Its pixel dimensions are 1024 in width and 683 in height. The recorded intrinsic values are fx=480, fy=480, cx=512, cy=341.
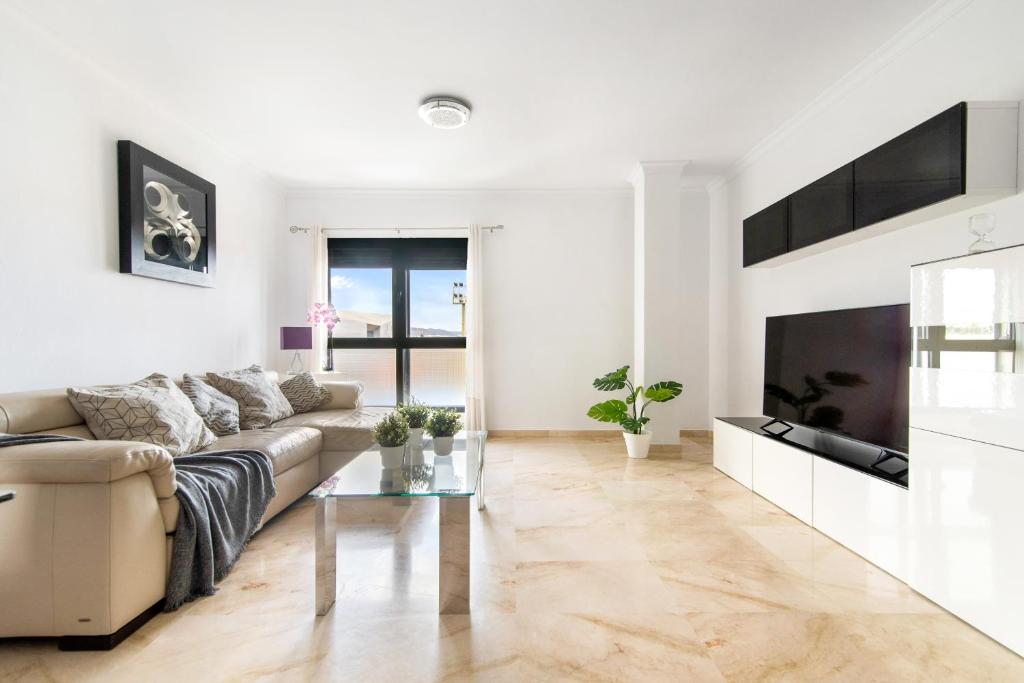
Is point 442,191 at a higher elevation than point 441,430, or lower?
higher

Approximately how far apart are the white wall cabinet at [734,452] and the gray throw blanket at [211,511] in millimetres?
3126

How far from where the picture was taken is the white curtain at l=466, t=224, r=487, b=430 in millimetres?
5141

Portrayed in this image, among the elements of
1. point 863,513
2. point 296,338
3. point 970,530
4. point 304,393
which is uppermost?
point 296,338

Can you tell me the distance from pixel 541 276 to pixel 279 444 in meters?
3.22

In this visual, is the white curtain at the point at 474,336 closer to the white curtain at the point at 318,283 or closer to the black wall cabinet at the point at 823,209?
the white curtain at the point at 318,283

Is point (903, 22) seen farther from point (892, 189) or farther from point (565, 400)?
point (565, 400)

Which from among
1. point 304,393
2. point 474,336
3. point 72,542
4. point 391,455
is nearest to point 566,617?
point 391,455

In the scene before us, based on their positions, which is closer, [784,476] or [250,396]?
[784,476]

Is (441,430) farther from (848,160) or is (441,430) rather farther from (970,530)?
(848,160)

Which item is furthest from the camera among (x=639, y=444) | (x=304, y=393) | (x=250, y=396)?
(x=639, y=444)

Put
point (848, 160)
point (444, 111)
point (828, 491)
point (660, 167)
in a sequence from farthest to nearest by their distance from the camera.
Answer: point (660, 167)
point (444, 111)
point (848, 160)
point (828, 491)

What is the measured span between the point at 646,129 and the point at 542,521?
9.87 ft

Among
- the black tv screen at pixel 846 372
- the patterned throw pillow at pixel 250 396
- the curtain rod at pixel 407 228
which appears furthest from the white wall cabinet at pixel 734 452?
the patterned throw pillow at pixel 250 396

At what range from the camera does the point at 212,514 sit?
216 centimetres
